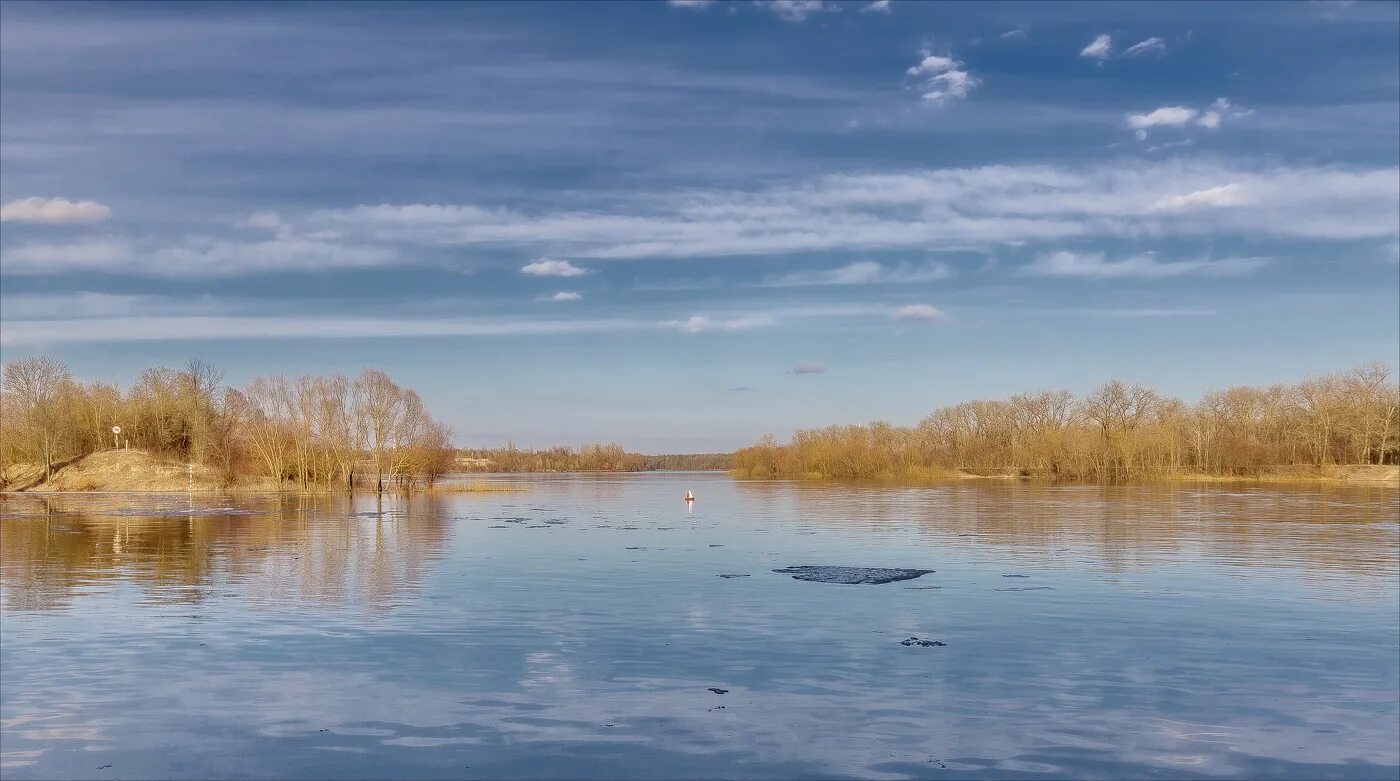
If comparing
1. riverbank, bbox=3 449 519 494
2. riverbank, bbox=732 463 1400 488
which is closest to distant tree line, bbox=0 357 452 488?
riverbank, bbox=3 449 519 494

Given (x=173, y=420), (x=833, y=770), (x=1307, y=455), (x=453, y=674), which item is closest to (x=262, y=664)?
(x=453, y=674)

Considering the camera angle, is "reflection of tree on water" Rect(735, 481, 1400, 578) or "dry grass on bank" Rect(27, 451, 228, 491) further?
"dry grass on bank" Rect(27, 451, 228, 491)

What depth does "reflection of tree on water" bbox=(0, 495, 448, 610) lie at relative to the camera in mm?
20703

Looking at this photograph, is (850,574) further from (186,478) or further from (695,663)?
(186,478)

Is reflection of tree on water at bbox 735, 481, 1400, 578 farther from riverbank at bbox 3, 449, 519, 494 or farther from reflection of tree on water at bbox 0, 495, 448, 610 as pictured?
riverbank at bbox 3, 449, 519, 494

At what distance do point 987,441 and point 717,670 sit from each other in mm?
122972

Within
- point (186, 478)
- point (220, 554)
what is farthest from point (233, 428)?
point (220, 554)

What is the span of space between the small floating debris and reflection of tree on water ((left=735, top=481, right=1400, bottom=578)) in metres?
5.30

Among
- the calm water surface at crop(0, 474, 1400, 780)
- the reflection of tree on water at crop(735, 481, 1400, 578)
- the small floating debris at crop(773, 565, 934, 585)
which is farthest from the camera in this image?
the reflection of tree on water at crop(735, 481, 1400, 578)

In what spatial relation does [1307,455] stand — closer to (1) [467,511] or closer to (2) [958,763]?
(1) [467,511]

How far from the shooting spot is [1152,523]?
39656mm

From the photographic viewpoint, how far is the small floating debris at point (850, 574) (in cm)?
2194

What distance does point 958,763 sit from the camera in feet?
30.6

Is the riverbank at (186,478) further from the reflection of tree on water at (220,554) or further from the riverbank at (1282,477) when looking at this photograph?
the reflection of tree on water at (220,554)
